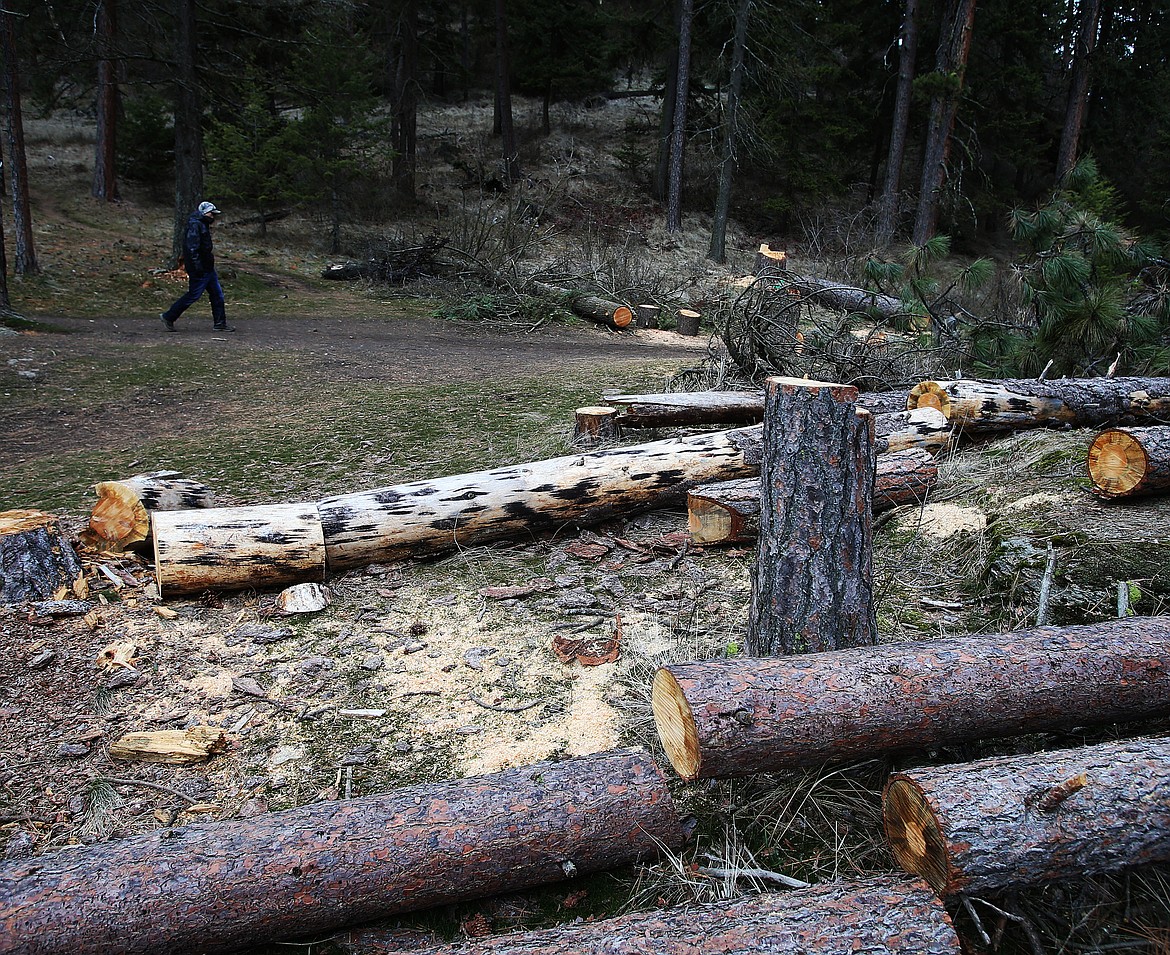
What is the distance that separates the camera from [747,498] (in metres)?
4.59

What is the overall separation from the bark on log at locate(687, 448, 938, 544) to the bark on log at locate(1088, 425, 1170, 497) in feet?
2.95

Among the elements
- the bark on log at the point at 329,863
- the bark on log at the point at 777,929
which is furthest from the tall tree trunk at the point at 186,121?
the bark on log at the point at 777,929

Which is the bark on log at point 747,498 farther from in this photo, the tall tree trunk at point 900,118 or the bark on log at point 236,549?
the tall tree trunk at point 900,118

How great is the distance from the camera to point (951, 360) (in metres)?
7.61

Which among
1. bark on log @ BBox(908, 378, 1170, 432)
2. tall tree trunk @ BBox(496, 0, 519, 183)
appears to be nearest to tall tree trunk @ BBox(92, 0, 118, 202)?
tall tree trunk @ BBox(496, 0, 519, 183)

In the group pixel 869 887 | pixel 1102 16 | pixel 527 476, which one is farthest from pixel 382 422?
pixel 1102 16

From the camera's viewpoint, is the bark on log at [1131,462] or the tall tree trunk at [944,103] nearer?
the bark on log at [1131,462]

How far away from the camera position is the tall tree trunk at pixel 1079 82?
64.1 ft

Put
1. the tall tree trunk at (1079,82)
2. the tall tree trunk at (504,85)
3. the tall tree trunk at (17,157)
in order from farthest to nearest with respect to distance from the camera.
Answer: the tall tree trunk at (504,85) → the tall tree trunk at (1079,82) → the tall tree trunk at (17,157)

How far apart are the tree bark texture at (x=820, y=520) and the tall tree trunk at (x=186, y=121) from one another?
46.4 ft

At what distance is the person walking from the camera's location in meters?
10.3

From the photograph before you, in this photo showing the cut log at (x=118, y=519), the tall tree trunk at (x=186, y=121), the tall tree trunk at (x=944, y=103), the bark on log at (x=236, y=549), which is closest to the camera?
the bark on log at (x=236, y=549)

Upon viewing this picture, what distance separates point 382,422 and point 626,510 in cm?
328

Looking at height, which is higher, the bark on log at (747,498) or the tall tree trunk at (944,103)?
the tall tree trunk at (944,103)
